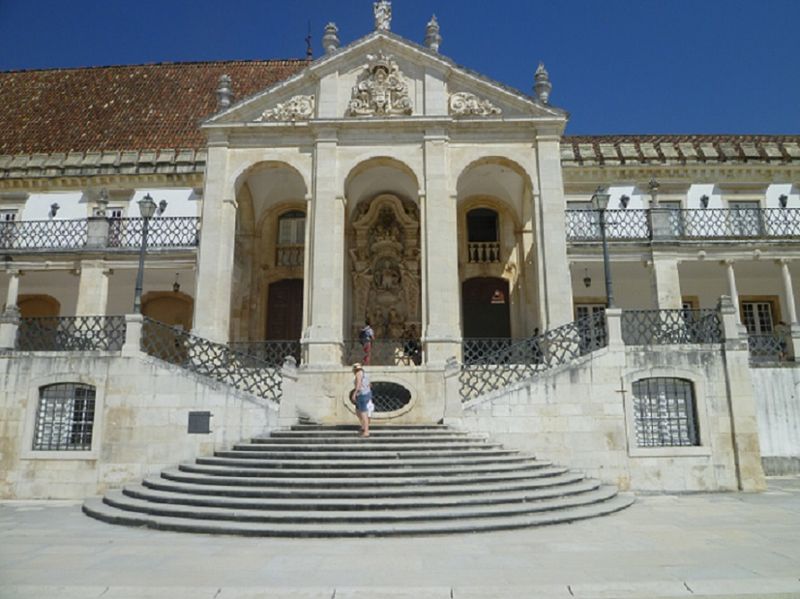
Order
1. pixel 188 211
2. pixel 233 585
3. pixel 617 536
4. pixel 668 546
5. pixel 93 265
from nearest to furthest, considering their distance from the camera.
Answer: pixel 233 585 < pixel 668 546 < pixel 617 536 < pixel 93 265 < pixel 188 211

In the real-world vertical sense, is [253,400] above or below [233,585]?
above

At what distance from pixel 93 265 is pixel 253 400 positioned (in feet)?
36.2

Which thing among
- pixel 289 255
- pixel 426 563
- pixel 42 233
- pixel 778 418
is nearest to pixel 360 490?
pixel 426 563

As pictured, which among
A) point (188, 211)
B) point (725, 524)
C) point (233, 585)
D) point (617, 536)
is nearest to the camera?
point (233, 585)

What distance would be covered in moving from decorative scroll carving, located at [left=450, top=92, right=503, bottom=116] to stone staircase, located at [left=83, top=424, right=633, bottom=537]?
34.0 ft

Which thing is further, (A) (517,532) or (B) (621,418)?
(B) (621,418)

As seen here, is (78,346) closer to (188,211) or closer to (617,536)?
(188,211)

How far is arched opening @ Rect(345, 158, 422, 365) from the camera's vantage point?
787 inches

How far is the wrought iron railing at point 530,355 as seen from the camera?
13.4m

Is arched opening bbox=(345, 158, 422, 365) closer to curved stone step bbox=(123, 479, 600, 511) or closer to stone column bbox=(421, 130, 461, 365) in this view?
stone column bbox=(421, 130, 461, 365)

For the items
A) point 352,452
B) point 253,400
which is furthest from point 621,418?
point 253,400

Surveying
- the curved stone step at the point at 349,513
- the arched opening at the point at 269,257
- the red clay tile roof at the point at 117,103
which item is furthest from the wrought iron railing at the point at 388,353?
the red clay tile roof at the point at 117,103

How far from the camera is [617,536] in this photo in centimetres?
799

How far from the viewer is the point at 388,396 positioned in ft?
48.1
